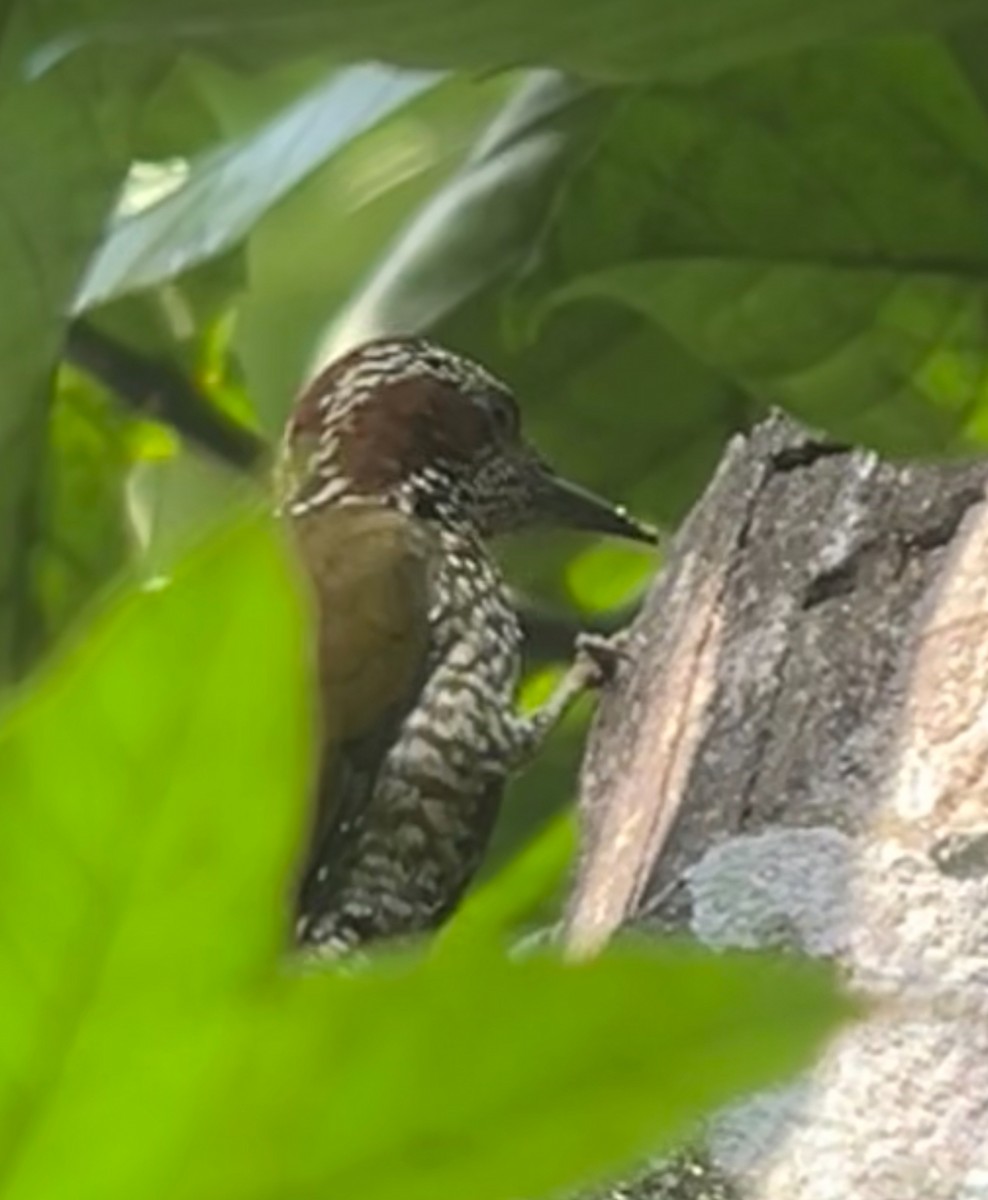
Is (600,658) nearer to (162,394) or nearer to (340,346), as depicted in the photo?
(340,346)

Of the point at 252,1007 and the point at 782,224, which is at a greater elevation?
the point at 252,1007

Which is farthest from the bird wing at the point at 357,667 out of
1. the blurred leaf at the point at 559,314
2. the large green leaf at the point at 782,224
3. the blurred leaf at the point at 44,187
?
the blurred leaf at the point at 44,187

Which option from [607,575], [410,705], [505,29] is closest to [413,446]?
[607,575]

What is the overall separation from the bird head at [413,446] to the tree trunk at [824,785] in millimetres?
944

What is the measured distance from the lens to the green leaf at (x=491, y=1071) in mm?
193

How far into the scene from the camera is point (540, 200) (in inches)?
49.4

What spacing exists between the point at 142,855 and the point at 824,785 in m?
0.65

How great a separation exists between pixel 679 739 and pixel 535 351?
42cm

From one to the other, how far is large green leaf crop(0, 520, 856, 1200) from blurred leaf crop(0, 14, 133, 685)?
0.70 metres

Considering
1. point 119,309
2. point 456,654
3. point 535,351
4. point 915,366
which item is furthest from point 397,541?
point 915,366

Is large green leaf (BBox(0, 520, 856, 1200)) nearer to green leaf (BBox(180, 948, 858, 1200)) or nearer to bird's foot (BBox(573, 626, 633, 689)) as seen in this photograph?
green leaf (BBox(180, 948, 858, 1200))

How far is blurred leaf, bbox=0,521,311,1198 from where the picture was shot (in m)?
0.20

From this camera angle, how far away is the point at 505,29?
82 cm

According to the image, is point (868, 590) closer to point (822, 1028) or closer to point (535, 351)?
point (535, 351)
